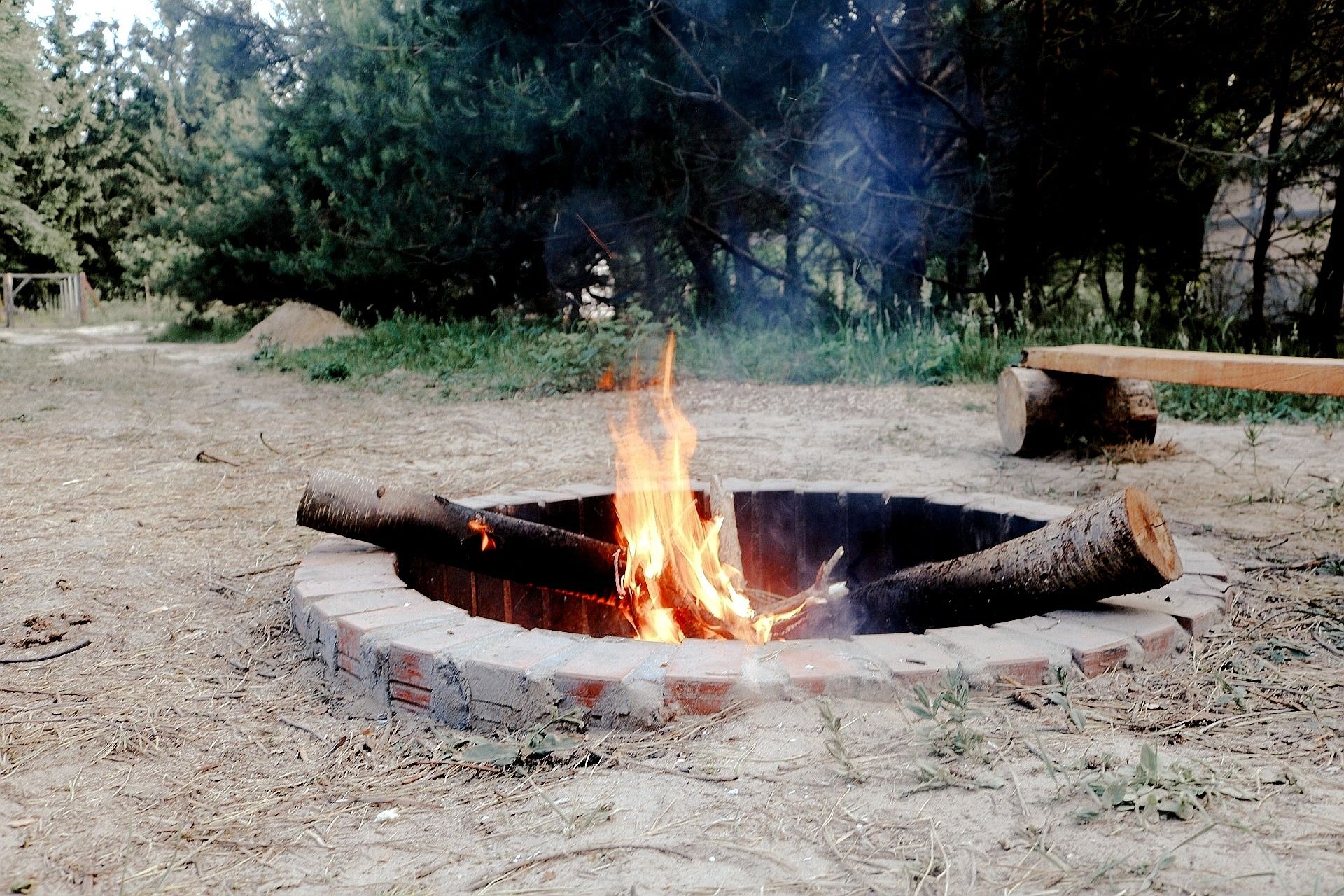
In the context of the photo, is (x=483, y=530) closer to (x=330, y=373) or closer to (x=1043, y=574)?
(x=1043, y=574)

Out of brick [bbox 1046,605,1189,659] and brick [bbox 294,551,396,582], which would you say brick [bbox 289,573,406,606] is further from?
brick [bbox 1046,605,1189,659]

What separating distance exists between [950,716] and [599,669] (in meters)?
0.61

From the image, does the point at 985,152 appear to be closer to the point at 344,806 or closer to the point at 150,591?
the point at 150,591

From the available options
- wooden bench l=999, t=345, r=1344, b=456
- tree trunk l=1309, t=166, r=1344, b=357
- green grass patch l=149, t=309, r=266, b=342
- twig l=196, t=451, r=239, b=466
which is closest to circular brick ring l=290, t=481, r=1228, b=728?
wooden bench l=999, t=345, r=1344, b=456

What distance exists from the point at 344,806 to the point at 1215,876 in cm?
123

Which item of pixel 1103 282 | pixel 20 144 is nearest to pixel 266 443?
pixel 1103 282

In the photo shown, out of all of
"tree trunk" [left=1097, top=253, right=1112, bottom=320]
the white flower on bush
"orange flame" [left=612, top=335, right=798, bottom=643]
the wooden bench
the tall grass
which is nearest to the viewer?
"orange flame" [left=612, top=335, right=798, bottom=643]

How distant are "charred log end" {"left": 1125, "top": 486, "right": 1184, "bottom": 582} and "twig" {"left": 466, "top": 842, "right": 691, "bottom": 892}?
44.4 inches

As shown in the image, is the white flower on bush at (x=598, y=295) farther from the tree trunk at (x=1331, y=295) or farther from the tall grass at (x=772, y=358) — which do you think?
the tree trunk at (x=1331, y=295)

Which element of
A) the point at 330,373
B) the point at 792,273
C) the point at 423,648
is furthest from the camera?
the point at 792,273

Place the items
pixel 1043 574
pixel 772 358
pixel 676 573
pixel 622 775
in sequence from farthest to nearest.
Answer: pixel 772 358 → pixel 676 573 → pixel 1043 574 → pixel 622 775

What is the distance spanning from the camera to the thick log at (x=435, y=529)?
7.79 feet

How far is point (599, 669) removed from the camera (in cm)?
172

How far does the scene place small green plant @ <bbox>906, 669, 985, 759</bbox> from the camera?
5.02 feet
